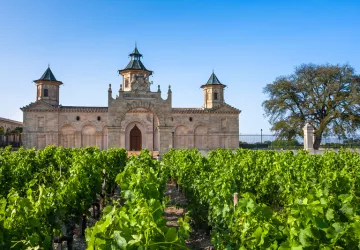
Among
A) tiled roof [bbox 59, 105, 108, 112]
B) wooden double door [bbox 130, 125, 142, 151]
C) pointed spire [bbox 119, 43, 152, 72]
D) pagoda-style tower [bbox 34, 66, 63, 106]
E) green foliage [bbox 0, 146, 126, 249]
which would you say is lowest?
green foliage [bbox 0, 146, 126, 249]

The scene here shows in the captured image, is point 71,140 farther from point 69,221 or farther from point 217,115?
point 69,221

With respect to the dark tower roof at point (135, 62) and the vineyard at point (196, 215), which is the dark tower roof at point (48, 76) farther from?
the vineyard at point (196, 215)

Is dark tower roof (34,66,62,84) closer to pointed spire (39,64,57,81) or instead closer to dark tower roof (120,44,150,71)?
pointed spire (39,64,57,81)

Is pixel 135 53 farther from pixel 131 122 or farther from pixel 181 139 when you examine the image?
pixel 181 139

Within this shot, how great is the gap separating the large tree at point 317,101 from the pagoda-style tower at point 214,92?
672 cm

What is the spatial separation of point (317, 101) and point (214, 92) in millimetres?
12829

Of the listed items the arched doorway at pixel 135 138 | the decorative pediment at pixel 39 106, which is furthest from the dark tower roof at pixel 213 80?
the decorative pediment at pixel 39 106

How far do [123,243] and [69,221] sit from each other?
203 inches

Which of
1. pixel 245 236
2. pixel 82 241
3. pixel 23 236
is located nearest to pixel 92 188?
pixel 82 241

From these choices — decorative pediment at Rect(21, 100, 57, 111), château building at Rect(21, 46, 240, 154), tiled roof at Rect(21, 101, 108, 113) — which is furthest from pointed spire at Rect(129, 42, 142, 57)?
decorative pediment at Rect(21, 100, 57, 111)

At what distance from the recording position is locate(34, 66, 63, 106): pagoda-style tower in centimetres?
3941

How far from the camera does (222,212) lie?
586cm

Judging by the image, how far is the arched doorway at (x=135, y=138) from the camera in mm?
39188

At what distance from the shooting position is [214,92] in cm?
4309
